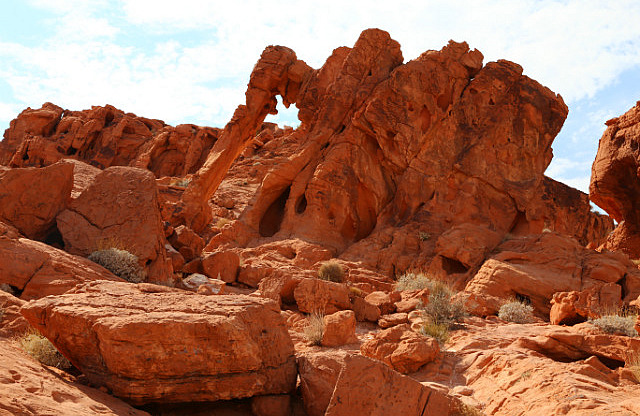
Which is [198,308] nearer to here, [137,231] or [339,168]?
[137,231]

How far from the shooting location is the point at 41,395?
4.01 meters

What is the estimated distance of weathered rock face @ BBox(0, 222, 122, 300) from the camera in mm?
7736

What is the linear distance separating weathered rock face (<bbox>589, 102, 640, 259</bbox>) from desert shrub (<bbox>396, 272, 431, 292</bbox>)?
10.7m

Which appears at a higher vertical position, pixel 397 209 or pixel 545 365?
pixel 397 209

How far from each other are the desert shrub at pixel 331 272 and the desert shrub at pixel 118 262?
18.1ft

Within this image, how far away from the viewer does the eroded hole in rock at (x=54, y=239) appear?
33.6 ft

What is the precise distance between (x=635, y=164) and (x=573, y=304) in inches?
508

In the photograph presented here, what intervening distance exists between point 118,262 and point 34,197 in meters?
2.46

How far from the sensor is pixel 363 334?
9.71 metres

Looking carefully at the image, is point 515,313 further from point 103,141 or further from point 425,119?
point 103,141

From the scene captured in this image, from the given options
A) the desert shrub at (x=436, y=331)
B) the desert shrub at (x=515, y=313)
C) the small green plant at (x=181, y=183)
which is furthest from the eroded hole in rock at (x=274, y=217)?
the desert shrub at (x=436, y=331)

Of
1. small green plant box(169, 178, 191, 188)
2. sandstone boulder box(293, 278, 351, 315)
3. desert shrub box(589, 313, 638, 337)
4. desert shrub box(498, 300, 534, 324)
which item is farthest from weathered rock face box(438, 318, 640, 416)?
small green plant box(169, 178, 191, 188)

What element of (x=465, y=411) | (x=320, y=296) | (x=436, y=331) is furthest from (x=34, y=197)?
(x=465, y=411)

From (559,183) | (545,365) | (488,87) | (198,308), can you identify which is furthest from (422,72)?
(198,308)
